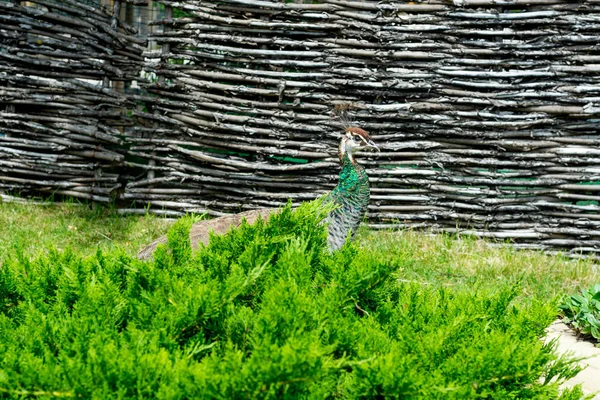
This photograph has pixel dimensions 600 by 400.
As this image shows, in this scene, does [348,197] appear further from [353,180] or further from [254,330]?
[254,330]

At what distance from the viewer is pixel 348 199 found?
13.0 ft

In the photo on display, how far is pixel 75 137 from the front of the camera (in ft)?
20.5

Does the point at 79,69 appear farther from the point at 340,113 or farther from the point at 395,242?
the point at 395,242

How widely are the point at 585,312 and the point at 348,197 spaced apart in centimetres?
151

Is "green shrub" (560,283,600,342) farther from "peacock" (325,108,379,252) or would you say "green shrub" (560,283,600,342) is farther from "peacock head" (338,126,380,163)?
"peacock head" (338,126,380,163)

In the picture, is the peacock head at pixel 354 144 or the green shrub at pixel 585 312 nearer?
the green shrub at pixel 585 312

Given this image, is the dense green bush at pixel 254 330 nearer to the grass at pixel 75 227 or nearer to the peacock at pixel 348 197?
the peacock at pixel 348 197

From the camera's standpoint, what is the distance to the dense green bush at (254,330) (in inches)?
48.3

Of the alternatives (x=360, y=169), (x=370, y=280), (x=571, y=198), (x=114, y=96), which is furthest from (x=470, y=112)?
(x=370, y=280)

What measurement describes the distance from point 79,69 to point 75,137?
67 centimetres

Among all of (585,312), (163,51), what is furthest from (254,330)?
(163,51)

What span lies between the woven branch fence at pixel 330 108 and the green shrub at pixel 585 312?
6.30 feet

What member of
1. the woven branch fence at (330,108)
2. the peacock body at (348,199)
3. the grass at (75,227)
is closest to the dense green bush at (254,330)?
the peacock body at (348,199)

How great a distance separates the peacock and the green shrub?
1.35m
